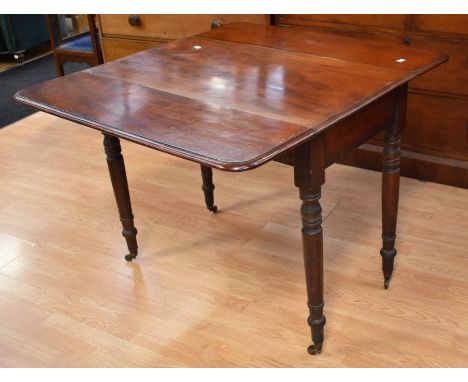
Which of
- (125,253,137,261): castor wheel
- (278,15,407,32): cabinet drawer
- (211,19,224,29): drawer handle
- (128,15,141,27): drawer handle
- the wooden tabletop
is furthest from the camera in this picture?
(128,15,141,27): drawer handle

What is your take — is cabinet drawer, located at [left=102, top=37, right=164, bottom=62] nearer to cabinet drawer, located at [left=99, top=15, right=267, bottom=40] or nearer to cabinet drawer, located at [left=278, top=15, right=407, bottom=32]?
cabinet drawer, located at [left=99, top=15, right=267, bottom=40]

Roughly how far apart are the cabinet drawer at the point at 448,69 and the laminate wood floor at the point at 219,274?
16.5 inches

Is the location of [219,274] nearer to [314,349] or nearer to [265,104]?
[314,349]

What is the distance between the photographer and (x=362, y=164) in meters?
2.64

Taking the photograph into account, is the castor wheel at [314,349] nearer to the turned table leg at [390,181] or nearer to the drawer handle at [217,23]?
the turned table leg at [390,181]

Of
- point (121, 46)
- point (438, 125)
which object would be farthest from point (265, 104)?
point (121, 46)

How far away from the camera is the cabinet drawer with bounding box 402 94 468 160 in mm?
2316

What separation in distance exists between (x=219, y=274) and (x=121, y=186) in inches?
17.5

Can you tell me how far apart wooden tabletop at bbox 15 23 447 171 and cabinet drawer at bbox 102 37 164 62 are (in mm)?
1102

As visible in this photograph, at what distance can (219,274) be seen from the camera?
2035 mm

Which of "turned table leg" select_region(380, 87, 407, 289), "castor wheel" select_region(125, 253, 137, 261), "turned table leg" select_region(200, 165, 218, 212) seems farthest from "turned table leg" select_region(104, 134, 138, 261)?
"turned table leg" select_region(380, 87, 407, 289)
